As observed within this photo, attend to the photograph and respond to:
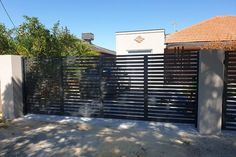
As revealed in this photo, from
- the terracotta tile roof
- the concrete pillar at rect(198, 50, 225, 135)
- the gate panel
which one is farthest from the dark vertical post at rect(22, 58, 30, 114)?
the terracotta tile roof

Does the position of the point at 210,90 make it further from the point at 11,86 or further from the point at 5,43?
→ the point at 5,43

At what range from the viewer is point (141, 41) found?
20438 mm

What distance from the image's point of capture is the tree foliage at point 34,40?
32.7 feet

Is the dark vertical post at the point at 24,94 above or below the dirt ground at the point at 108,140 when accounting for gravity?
above

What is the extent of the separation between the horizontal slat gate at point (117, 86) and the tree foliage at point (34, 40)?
215 centimetres

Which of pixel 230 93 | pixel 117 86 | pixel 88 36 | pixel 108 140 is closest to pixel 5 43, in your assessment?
pixel 117 86

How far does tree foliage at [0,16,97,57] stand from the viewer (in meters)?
9.95

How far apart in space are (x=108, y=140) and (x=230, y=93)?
10.7 feet

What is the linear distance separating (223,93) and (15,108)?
→ 6403 mm

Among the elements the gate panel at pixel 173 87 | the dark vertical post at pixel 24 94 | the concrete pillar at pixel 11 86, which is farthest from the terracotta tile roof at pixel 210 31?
the concrete pillar at pixel 11 86

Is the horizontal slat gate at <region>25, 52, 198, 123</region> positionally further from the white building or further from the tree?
the white building

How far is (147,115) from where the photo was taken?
7.08 meters

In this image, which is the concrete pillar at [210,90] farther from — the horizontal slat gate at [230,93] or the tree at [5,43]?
Result: the tree at [5,43]

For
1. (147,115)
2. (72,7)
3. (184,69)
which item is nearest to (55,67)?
(147,115)
